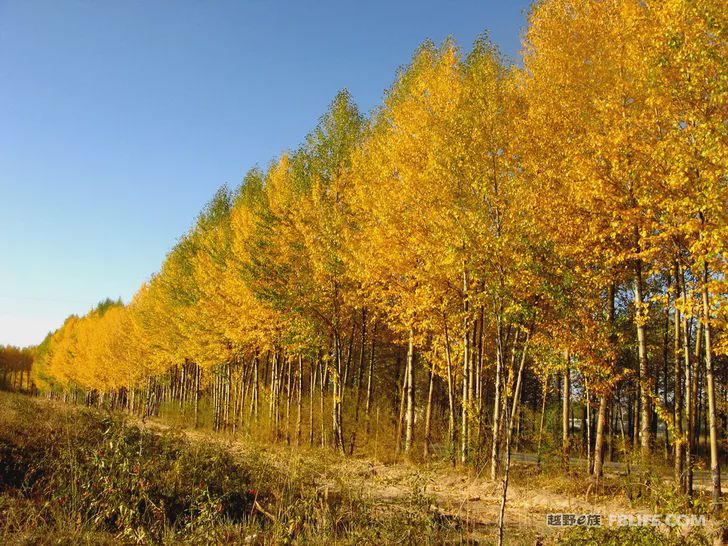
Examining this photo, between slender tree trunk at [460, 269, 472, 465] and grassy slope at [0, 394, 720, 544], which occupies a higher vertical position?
slender tree trunk at [460, 269, 472, 465]

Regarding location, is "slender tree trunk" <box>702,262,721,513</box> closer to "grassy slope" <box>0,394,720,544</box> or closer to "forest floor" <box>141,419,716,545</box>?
"forest floor" <box>141,419,716,545</box>

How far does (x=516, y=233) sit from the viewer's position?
8211 mm

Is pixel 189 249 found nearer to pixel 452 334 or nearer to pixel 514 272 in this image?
pixel 452 334

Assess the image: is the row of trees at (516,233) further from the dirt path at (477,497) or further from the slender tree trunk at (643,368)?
the dirt path at (477,497)

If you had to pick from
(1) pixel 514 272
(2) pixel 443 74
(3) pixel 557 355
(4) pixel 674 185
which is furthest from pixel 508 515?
(2) pixel 443 74

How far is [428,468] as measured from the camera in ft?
39.9

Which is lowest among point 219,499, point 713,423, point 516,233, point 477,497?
point 477,497

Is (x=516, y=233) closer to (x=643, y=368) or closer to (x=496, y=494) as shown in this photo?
(x=643, y=368)

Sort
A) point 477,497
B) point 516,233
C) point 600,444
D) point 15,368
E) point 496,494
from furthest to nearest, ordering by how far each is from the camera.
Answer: point 15,368
point 600,444
point 496,494
point 477,497
point 516,233

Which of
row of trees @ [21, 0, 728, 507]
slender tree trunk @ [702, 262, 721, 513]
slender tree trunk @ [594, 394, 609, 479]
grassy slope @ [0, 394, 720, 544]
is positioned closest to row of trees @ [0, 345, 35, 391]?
row of trees @ [21, 0, 728, 507]

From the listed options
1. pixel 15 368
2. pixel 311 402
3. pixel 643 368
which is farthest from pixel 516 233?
pixel 15 368

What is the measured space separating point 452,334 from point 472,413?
347cm

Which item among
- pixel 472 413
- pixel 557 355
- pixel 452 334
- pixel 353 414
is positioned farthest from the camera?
pixel 353 414

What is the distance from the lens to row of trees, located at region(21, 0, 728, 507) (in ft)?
26.8
